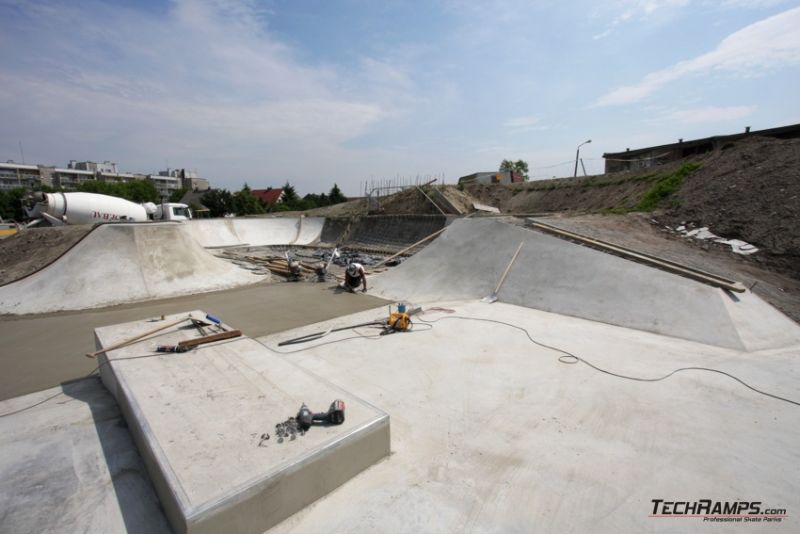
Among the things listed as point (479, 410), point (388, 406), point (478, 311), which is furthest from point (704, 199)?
point (388, 406)

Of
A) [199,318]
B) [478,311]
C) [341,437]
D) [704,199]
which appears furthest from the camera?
[704,199]

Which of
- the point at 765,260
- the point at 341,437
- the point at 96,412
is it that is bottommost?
the point at 96,412

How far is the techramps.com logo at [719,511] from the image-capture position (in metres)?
2.65

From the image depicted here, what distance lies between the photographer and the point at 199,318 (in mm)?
5871

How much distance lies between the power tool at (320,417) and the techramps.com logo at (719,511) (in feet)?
8.16

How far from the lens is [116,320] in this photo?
8.33m

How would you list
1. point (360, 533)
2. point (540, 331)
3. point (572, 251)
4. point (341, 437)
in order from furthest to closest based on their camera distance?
point (572, 251) < point (540, 331) < point (341, 437) < point (360, 533)

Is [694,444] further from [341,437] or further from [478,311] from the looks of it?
[478,311]

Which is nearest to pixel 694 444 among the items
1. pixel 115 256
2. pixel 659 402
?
pixel 659 402

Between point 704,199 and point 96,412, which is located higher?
point 704,199

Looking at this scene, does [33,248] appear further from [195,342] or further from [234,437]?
[234,437]

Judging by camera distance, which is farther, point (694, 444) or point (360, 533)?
point (694, 444)

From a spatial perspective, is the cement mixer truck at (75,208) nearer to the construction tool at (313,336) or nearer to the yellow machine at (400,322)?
the construction tool at (313,336)

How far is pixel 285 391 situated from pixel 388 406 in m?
1.28
